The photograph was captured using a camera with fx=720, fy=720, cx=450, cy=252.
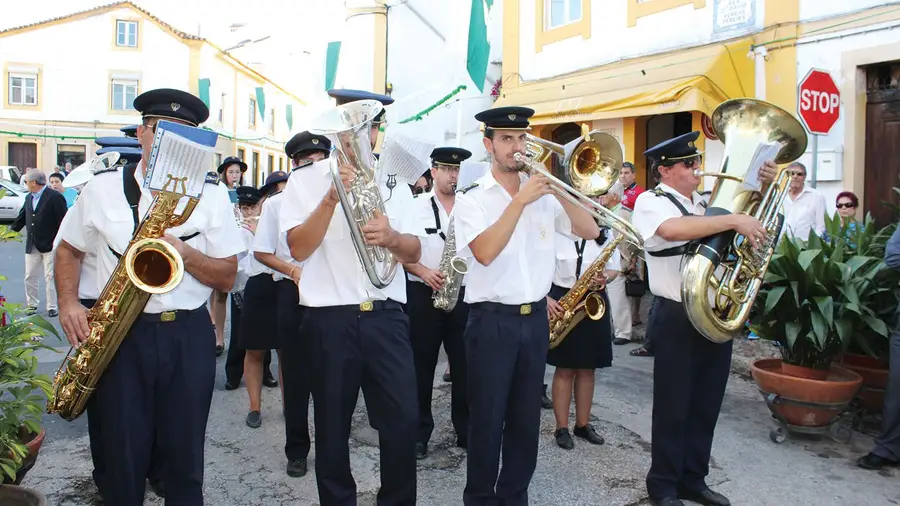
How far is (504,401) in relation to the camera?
3.66m

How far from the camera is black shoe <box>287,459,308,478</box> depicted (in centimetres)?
470

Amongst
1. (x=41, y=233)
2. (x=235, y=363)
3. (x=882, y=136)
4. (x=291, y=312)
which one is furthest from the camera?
(x=41, y=233)

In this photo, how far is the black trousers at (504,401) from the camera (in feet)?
12.0

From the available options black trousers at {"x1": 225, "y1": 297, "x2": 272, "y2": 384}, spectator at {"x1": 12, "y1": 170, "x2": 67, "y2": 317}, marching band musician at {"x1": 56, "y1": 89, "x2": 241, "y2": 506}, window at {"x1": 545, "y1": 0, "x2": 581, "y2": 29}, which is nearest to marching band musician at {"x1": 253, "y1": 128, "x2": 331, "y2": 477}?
marching band musician at {"x1": 56, "y1": 89, "x2": 241, "y2": 506}

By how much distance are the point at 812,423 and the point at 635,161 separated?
743cm

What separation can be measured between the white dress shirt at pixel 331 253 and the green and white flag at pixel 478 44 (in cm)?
940

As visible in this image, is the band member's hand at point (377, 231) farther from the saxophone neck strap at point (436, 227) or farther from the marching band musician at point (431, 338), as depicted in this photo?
the saxophone neck strap at point (436, 227)

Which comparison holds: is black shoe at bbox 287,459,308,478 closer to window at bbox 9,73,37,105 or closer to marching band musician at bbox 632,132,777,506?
marching band musician at bbox 632,132,777,506

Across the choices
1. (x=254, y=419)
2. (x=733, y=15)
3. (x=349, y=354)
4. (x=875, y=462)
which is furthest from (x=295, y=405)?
(x=733, y=15)

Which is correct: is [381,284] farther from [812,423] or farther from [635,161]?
[635,161]

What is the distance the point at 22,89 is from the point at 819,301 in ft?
133

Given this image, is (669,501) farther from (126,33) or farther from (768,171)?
(126,33)

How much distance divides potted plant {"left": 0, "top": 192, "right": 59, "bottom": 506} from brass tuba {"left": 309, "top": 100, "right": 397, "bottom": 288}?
145 centimetres

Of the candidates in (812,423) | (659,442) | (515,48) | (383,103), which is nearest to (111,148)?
(383,103)
